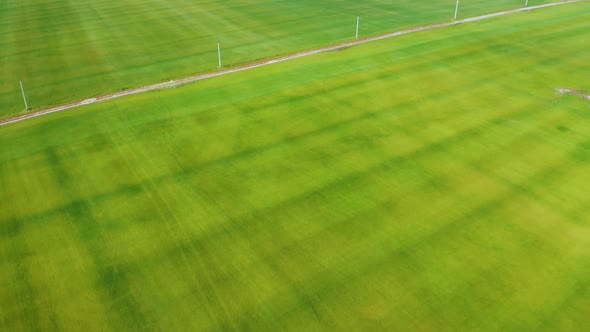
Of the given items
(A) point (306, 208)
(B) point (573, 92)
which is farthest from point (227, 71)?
(B) point (573, 92)

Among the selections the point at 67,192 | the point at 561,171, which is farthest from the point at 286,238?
the point at 561,171

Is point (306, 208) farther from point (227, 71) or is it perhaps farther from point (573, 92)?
point (573, 92)

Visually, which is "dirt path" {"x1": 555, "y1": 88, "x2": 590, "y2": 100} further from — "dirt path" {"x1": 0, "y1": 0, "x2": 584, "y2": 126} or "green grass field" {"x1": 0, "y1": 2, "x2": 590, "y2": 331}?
"dirt path" {"x1": 0, "y1": 0, "x2": 584, "y2": 126}

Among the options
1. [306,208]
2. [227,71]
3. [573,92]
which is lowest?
[306,208]

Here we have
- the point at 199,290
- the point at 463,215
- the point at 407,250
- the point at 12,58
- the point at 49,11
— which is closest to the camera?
the point at 199,290

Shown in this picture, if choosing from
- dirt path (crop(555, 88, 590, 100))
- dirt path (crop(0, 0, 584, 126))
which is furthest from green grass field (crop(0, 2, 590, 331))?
dirt path (crop(0, 0, 584, 126))

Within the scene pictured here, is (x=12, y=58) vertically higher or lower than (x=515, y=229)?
higher

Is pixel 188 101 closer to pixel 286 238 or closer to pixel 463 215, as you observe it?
pixel 286 238

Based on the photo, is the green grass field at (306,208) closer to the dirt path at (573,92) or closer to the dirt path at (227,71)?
the dirt path at (573,92)

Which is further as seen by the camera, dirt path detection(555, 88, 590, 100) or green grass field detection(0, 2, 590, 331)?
dirt path detection(555, 88, 590, 100)
